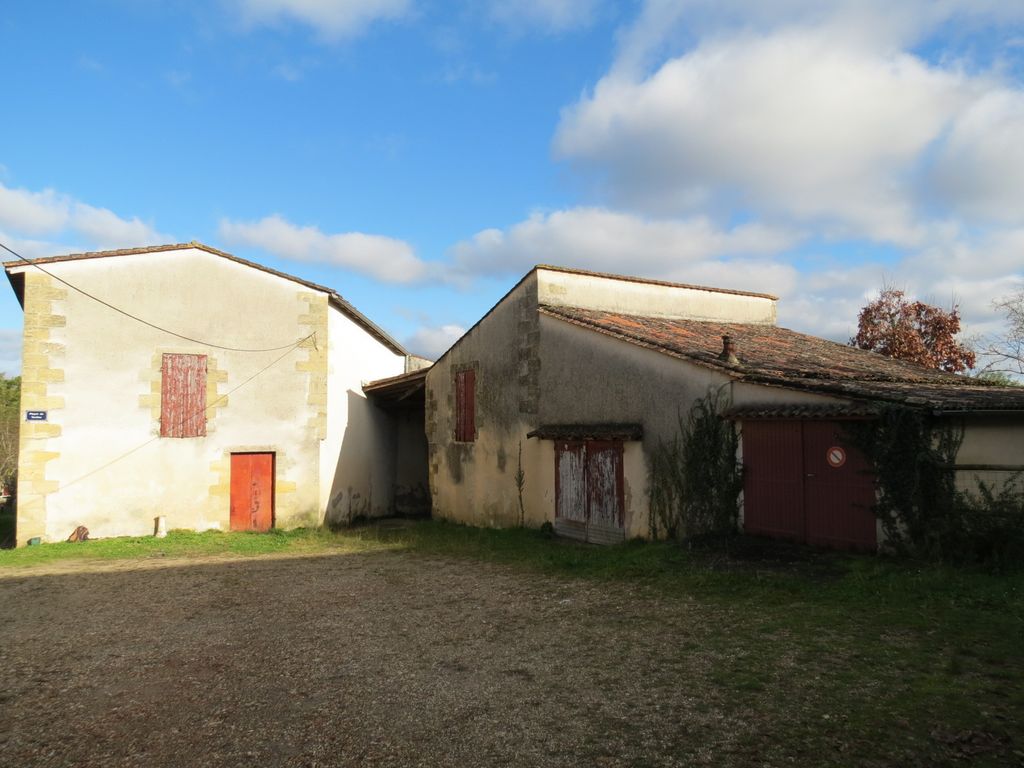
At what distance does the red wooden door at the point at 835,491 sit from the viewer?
26.6ft

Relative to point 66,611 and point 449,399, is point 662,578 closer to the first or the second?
point 66,611

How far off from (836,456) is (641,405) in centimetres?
310

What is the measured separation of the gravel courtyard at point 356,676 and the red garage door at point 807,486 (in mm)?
2605

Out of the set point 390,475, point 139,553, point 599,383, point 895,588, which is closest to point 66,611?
point 139,553

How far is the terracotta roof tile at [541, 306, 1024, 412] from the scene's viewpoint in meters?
8.24

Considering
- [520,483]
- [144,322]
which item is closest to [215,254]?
[144,322]

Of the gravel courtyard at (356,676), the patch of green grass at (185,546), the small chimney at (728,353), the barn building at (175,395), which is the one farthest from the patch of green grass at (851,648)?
the barn building at (175,395)

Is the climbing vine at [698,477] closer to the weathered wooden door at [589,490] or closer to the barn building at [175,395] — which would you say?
the weathered wooden door at [589,490]

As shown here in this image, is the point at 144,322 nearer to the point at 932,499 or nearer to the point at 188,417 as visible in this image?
the point at 188,417

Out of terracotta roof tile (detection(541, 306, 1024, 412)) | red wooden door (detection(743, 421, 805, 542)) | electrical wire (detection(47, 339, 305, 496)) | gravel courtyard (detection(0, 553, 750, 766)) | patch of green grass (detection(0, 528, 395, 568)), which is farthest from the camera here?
electrical wire (detection(47, 339, 305, 496))

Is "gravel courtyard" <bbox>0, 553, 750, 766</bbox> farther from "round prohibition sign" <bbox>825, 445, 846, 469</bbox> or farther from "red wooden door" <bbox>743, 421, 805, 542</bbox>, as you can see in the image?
"round prohibition sign" <bbox>825, 445, 846, 469</bbox>

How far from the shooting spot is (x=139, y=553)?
38.3 ft

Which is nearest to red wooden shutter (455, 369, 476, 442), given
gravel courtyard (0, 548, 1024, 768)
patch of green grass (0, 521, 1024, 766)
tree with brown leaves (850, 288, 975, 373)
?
patch of green grass (0, 521, 1024, 766)

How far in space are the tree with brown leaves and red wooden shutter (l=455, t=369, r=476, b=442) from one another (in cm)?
1393
